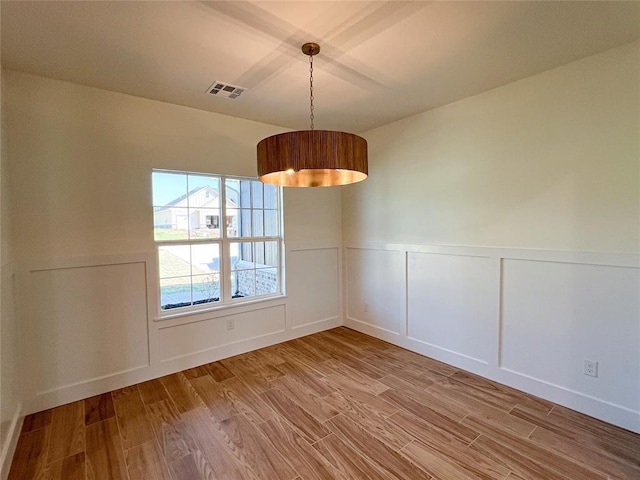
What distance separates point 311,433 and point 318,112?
2908 millimetres

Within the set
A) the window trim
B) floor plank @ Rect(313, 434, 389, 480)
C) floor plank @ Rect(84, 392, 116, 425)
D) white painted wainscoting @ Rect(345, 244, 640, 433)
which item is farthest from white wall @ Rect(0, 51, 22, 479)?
white painted wainscoting @ Rect(345, 244, 640, 433)

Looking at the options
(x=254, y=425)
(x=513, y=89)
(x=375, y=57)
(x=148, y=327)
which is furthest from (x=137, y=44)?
(x=513, y=89)

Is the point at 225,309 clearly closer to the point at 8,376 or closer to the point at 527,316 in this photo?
the point at 8,376

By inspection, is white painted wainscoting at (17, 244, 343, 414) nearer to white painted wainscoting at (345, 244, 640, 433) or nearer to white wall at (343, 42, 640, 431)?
white painted wainscoting at (345, 244, 640, 433)

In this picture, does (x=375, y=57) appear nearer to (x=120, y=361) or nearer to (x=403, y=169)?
(x=403, y=169)

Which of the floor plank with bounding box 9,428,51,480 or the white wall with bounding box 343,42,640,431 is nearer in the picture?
the floor plank with bounding box 9,428,51,480

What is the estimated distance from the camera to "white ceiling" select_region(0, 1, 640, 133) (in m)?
1.70

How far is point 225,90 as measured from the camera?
2.67 metres

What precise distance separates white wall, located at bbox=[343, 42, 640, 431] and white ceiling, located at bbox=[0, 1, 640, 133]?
0.32 metres

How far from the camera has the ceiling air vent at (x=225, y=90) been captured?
101 inches

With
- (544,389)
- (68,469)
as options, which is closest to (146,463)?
(68,469)

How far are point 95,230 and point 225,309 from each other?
4.63 feet

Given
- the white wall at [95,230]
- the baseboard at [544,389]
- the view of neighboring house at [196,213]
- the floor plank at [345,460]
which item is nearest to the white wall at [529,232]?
the baseboard at [544,389]

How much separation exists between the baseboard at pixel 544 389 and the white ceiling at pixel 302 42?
2523mm
